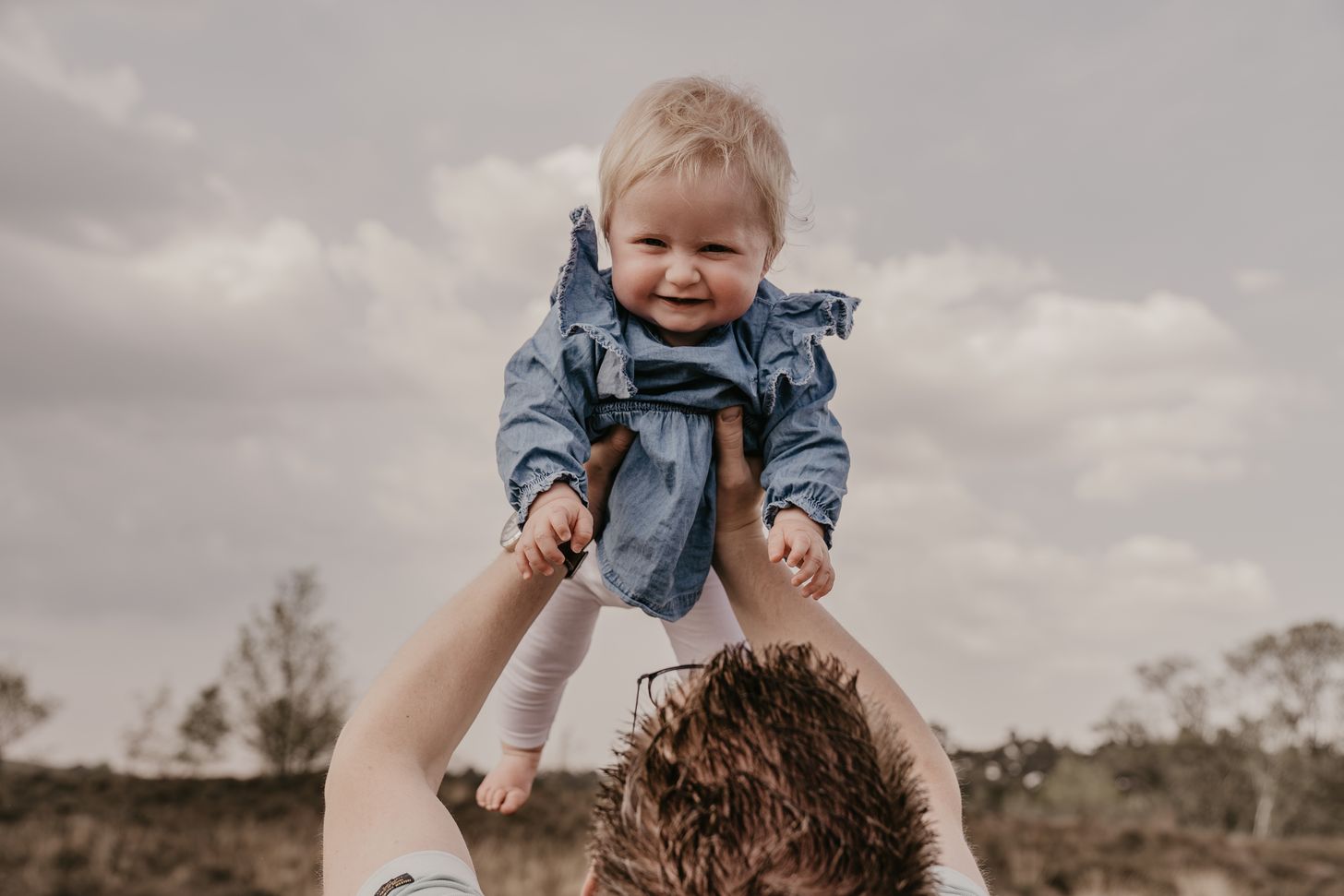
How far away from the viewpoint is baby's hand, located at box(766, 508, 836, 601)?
2.39m

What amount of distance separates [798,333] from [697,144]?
0.56 meters

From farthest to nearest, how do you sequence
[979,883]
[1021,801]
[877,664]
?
[1021,801] < [877,664] < [979,883]

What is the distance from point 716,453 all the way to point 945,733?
9.41 meters

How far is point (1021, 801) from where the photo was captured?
45.3 feet

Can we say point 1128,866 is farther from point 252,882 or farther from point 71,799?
point 71,799

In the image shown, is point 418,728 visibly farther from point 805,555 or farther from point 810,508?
point 810,508

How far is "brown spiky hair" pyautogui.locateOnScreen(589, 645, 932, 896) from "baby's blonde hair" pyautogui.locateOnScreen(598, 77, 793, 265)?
1.63m

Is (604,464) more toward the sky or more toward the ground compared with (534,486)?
more toward the sky

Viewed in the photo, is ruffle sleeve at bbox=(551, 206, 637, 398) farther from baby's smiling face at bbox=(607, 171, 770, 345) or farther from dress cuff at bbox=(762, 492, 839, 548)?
dress cuff at bbox=(762, 492, 839, 548)

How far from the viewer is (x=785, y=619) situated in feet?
8.09

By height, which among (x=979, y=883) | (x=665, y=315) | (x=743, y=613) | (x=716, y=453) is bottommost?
(x=979, y=883)

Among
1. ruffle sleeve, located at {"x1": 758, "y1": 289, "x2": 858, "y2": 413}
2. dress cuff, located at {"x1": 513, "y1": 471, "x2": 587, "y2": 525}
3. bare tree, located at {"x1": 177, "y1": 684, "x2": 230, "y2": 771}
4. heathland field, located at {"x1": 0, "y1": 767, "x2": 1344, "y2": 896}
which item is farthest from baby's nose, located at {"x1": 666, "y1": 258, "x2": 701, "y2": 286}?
bare tree, located at {"x1": 177, "y1": 684, "x2": 230, "y2": 771}

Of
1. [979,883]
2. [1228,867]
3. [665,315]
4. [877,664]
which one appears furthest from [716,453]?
[1228,867]

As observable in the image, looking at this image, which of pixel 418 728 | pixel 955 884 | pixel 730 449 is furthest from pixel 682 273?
pixel 955 884
